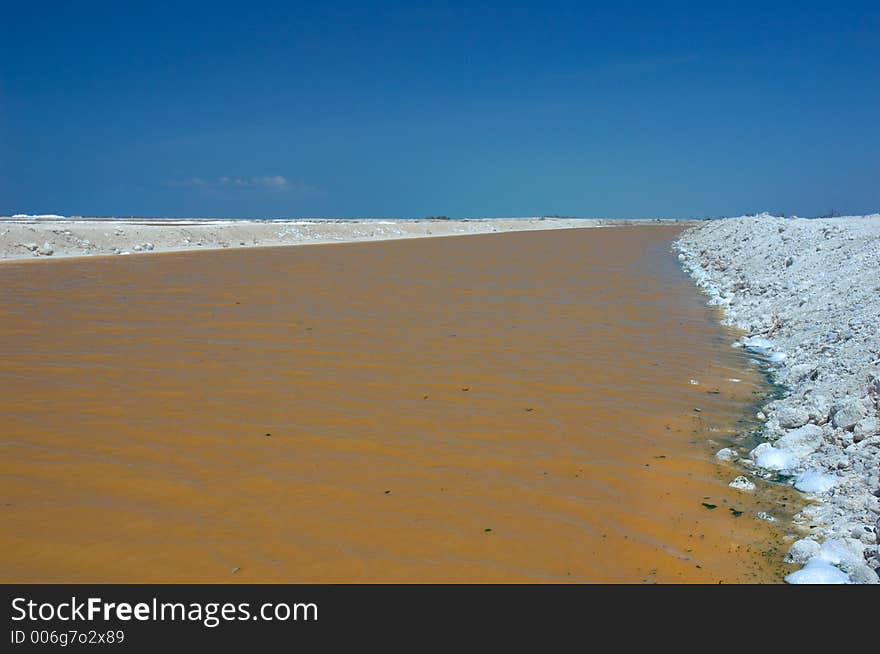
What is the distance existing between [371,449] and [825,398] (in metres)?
3.49

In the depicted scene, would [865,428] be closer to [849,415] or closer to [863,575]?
[849,415]

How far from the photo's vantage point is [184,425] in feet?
16.1

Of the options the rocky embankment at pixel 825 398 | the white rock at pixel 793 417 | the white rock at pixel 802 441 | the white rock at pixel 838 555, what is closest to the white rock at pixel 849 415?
the rocky embankment at pixel 825 398

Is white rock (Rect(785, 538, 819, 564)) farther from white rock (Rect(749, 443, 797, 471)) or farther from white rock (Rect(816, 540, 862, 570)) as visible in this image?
white rock (Rect(749, 443, 797, 471))

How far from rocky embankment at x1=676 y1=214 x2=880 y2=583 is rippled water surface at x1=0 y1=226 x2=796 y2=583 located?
0.28 m

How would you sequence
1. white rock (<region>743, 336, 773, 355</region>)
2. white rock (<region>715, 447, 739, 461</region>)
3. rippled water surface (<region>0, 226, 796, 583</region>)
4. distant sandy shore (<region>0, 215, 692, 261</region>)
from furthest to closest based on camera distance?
distant sandy shore (<region>0, 215, 692, 261</region>)
white rock (<region>743, 336, 773, 355</region>)
white rock (<region>715, 447, 739, 461</region>)
rippled water surface (<region>0, 226, 796, 583</region>)

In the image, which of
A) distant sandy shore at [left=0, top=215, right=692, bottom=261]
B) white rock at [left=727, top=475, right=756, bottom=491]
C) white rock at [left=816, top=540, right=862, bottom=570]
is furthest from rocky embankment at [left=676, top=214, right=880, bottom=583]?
distant sandy shore at [left=0, top=215, right=692, bottom=261]

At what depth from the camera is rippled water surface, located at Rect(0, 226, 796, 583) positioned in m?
3.18

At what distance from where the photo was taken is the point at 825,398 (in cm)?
497

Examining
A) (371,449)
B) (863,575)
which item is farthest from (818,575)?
(371,449)
